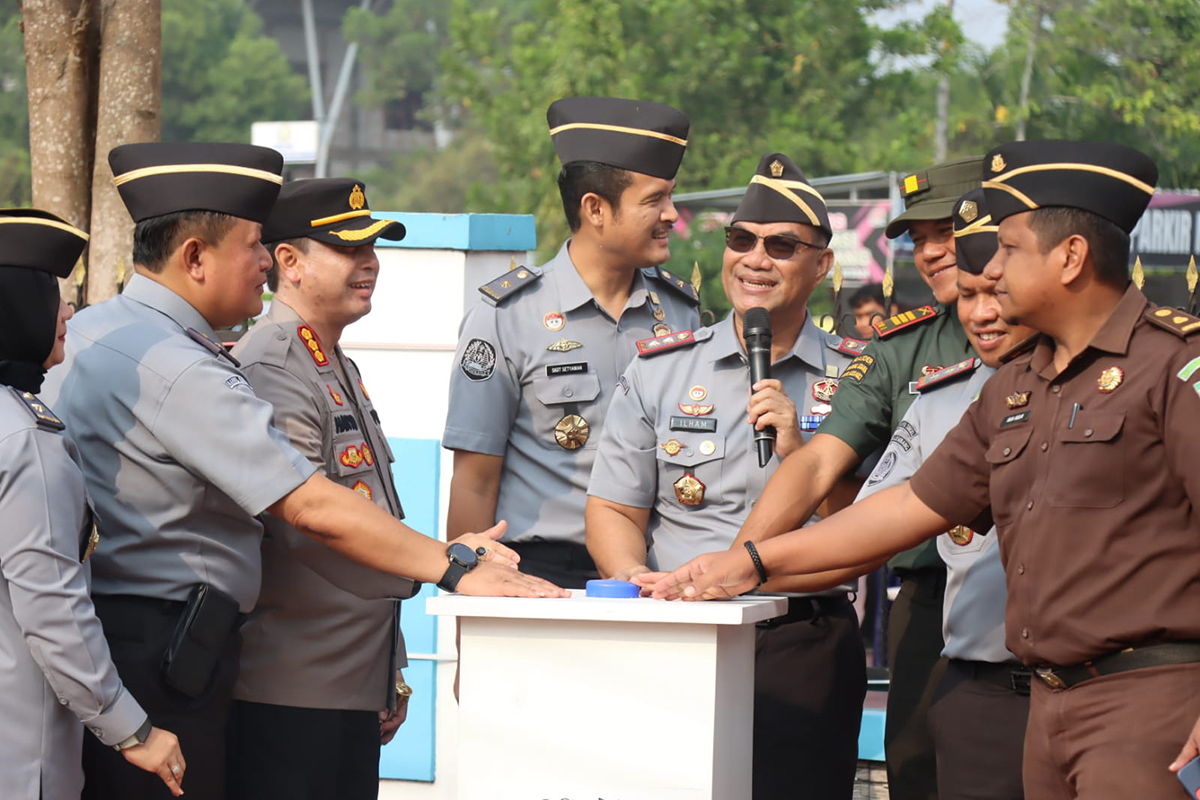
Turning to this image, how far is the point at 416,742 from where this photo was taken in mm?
5777

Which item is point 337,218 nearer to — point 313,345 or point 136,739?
point 313,345

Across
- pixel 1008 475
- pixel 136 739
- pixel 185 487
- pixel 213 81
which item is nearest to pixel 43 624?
pixel 136 739

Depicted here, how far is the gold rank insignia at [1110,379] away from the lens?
2.96 metres

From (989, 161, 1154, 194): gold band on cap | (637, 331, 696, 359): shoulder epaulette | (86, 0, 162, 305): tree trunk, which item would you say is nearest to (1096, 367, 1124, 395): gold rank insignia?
(989, 161, 1154, 194): gold band on cap

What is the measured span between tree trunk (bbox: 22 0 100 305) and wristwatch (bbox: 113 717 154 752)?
143 inches

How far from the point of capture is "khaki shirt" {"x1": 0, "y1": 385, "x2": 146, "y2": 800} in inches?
116

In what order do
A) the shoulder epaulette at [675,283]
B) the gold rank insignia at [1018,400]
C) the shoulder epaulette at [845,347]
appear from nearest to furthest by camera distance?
the gold rank insignia at [1018,400]
the shoulder epaulette at [845,347]
the shoulder epaulette at [675,283]

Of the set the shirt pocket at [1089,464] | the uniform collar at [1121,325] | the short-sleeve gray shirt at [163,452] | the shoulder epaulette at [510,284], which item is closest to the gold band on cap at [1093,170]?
the uniform collar at [1121,325]

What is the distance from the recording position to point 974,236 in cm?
387

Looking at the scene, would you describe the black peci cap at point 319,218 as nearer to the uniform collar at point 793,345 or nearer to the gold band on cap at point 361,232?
the gold band on cap at point 361,232

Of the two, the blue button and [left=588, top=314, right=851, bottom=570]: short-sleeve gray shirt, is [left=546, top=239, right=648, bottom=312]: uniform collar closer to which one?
[left=588, top=314, right=851, bottom=570]: short-sleeve gray shirt

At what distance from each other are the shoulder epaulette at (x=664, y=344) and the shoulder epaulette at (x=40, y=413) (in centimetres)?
176

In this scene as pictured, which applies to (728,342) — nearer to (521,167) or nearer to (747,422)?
(747,422)

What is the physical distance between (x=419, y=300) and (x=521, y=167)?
24045 millimetres
